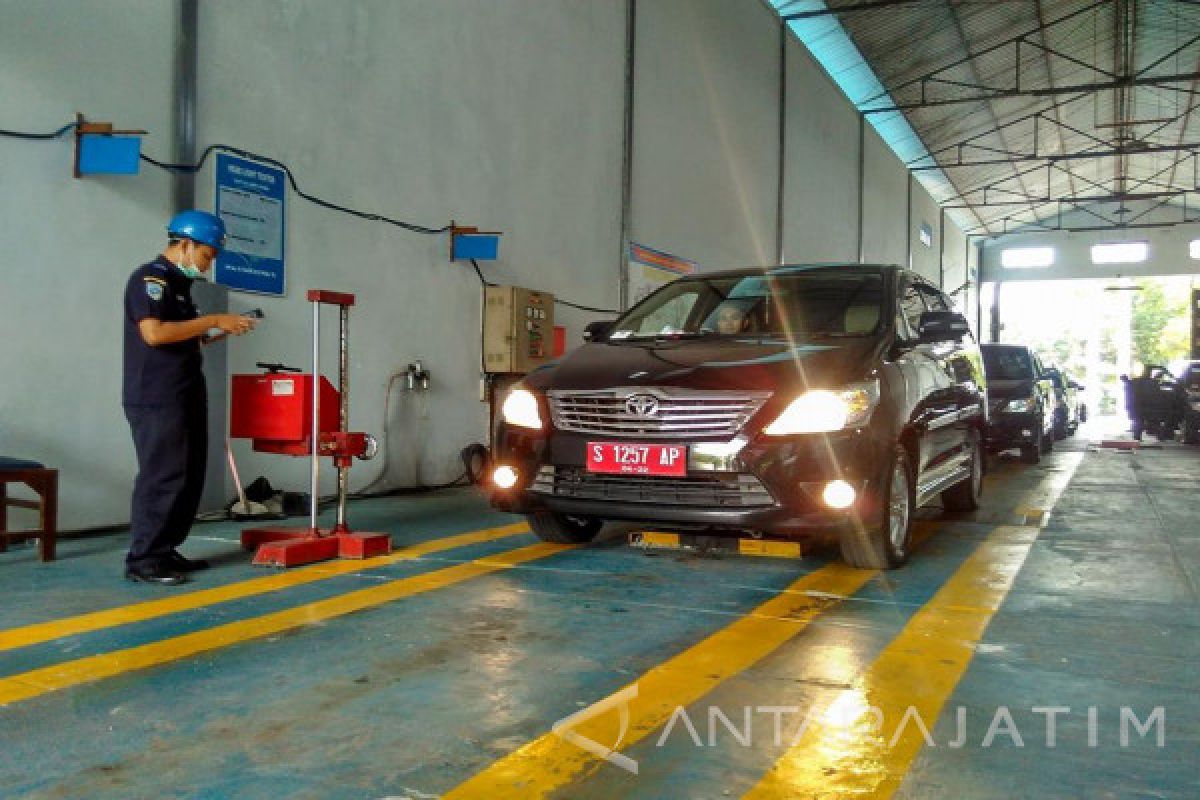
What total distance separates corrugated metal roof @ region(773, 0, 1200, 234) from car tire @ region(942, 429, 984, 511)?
29.9 ft

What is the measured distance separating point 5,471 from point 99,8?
2.48 meters

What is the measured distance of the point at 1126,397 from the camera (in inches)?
650

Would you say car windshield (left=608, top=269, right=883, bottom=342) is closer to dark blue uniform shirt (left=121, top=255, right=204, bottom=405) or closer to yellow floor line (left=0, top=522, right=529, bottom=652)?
yellow floor line (left=0, top=522, right=529, bottom=652)

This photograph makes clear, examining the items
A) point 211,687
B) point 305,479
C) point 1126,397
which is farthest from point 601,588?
point 1126,397

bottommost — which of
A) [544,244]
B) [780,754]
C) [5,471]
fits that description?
[780,754]

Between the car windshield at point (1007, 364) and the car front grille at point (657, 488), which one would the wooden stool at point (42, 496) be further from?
the car windshield at point (1007, 364)

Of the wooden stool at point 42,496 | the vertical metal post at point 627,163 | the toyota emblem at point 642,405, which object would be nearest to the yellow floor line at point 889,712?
the toyota emblem at point 642,405

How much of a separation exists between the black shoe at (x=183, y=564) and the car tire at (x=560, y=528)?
59.9 inches

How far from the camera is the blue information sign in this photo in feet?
18.9

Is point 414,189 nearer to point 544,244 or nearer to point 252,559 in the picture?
point 544,244

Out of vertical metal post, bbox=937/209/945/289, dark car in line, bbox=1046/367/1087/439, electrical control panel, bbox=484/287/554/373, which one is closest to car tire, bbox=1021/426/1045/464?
dark car in line, bbox=1046/367/1087/439

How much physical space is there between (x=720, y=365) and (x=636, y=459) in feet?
1.87

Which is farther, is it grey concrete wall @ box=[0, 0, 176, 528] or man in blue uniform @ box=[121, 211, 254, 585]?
grey concrete wall @ box=[0, 0, 176, 528]

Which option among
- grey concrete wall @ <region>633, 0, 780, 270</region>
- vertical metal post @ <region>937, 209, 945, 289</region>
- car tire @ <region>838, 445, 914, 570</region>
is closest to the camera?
car tire @ <region>838, 445, 914, 570</region>
